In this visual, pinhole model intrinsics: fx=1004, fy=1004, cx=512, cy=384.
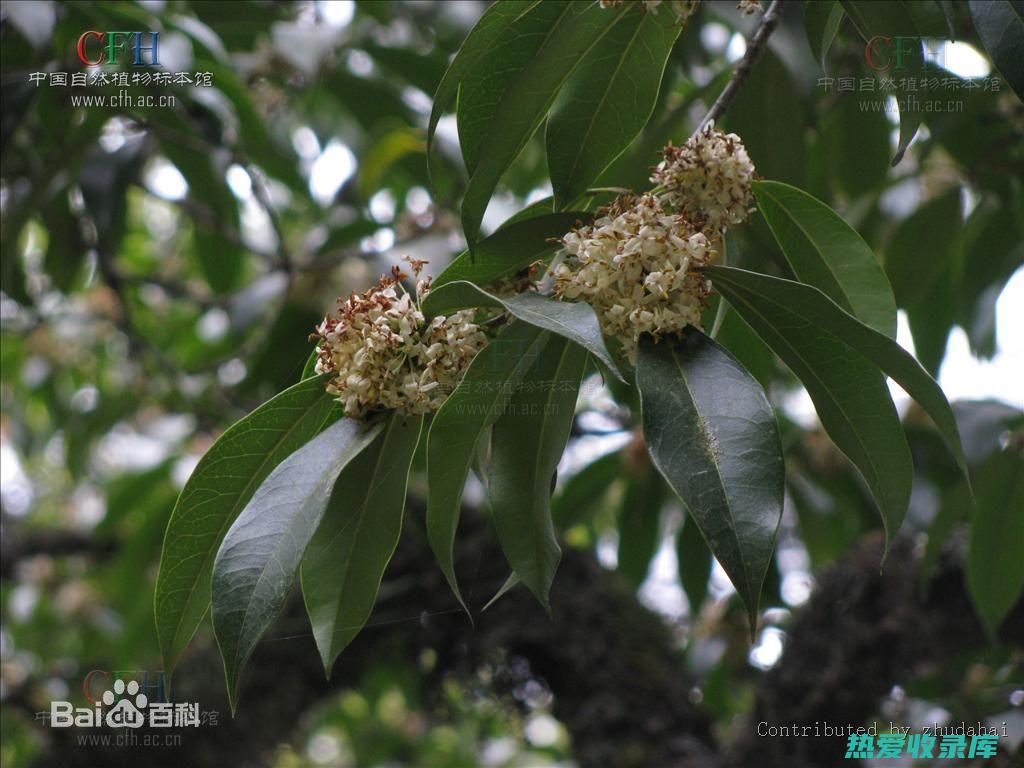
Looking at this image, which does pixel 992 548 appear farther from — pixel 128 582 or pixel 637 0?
pixel 128 582

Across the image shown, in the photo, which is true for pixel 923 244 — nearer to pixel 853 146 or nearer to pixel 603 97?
pixel 853 146

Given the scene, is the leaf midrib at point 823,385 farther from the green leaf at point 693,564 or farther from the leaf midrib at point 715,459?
the green leaf at point 693,564

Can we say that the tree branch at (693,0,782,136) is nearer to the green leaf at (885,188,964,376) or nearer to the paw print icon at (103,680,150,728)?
the green leaf at (885,188,964,376)

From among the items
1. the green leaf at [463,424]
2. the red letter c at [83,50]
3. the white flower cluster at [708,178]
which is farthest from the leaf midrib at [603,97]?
the red letter c at [83,50]

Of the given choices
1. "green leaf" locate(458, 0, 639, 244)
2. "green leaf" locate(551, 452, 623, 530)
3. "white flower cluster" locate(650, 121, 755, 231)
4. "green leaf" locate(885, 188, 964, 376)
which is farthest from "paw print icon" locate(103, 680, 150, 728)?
"green leaf" locate(885, 188, 964, 376)

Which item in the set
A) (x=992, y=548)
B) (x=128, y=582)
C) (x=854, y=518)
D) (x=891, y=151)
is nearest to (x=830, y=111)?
(x=891, y=151)

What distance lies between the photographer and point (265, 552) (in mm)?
660

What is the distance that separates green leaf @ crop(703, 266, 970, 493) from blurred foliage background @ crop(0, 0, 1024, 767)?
0.11 m

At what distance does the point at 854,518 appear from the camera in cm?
198

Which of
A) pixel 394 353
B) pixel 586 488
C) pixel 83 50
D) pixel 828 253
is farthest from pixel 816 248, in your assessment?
pixel 83 50

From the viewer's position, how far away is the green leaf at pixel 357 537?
2.46ft

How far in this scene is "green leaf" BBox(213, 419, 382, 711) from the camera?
644 millimetres

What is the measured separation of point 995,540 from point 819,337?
0.77m

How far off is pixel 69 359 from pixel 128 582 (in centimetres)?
82
